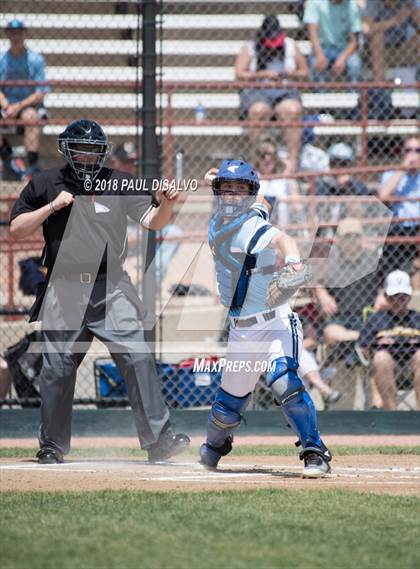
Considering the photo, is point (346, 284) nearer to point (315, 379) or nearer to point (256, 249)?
point (315, 379)

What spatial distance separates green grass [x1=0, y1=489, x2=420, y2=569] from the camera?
14.8 ft

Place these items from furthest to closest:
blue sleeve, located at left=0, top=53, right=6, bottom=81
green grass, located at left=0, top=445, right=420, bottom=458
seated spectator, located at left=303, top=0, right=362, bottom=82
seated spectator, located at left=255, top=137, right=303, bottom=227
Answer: seated spectator, located at left=303, top=0, right=362, bottom=82 → blue sleeve, located at left=0, top=53, right=6, bottom=81 → seated spectator, located at left=255, top=137, right=303, bottom=227 → green grass, located at left=0, top=445, right=420, bottom=458

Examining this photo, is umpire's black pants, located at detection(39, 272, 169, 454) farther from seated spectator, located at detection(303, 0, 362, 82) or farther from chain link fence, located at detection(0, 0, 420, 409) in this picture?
seated spectator, located at detection(303, 0, 362, 82)

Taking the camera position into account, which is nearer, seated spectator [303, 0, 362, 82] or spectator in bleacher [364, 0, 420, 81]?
seated spectator [303, 0, 362, 82]

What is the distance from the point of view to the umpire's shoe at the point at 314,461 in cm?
675

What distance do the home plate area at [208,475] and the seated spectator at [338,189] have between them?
3.88 m

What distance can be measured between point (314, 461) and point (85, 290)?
201 cm

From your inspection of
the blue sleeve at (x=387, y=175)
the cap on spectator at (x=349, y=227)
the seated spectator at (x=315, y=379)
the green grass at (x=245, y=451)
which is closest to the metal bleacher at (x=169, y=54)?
the blue sleeve at (x=387, y=175)

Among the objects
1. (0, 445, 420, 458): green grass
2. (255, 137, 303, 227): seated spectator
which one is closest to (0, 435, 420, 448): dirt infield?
(0, 445, 420, 458): green grass

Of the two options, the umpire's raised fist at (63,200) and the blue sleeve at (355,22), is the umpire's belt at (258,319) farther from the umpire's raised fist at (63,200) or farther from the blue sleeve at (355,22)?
the blue sleeve at (355,22)

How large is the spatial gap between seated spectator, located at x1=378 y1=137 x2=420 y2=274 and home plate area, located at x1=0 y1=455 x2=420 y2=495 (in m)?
3.30

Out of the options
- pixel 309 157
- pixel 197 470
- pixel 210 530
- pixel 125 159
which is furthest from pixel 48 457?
pixel 309 157

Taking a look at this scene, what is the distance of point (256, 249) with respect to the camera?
22.3 feet

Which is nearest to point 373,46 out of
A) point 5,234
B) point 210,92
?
point 210,92
